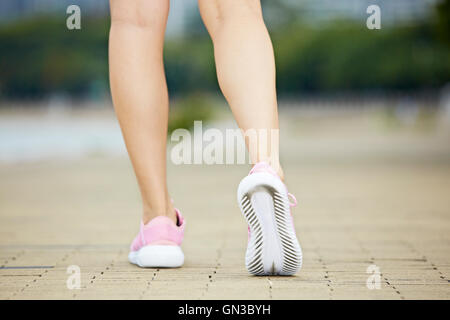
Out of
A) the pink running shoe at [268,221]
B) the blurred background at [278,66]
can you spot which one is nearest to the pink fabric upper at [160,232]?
the pink running shoe at [268,221]

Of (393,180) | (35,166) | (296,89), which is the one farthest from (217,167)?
(296,89)

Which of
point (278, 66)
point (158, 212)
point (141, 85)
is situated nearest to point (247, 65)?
point (141, 85)

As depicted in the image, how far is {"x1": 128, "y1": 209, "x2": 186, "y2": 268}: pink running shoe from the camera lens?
2.42 metres

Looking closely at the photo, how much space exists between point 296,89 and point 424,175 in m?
88.1

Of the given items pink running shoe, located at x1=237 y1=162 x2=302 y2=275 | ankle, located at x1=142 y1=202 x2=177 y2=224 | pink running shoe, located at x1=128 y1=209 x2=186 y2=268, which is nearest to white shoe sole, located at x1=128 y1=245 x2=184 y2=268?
pink running shoe, located at x1=128 y1=209 x2=186 y2=268

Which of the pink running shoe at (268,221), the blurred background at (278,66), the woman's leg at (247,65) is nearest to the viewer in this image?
the pink running shoe at (268,221)

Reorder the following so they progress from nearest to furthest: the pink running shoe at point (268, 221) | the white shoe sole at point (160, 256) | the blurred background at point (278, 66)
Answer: the pink running shoe at point (268, 221), the white shoe sole at point (160, 256), the blurred background at point (278, 66)

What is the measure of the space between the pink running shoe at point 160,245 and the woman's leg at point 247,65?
44 cm

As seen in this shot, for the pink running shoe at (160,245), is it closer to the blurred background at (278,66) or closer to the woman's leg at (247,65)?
the woman's leg at (247,65)

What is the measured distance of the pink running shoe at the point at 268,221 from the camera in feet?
6.70

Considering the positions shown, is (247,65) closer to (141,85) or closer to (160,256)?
(141,85)

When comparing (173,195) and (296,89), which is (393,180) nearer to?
(173,195)

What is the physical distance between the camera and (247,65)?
226cm

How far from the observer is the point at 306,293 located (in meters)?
1.96
